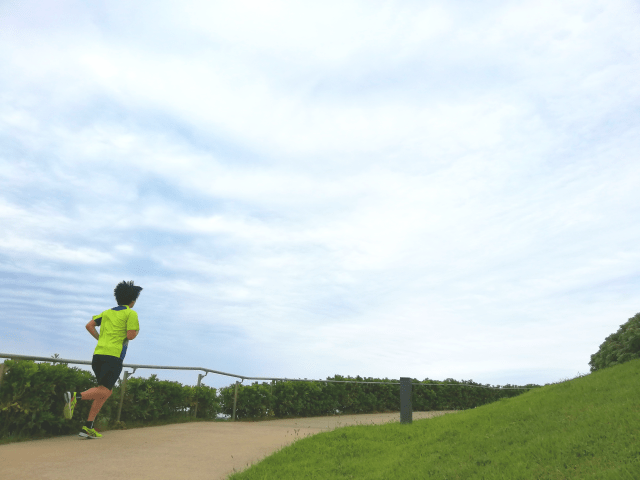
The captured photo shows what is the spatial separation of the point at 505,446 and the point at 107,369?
6661 mm

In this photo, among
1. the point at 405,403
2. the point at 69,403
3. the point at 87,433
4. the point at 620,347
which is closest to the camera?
the point at 69,403

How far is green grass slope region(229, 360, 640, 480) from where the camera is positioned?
6.01 meters

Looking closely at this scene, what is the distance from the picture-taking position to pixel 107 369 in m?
8.48

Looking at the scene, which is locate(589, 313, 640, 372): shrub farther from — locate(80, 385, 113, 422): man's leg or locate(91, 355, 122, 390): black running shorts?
locate(80, 385, 113, 422): man's leg

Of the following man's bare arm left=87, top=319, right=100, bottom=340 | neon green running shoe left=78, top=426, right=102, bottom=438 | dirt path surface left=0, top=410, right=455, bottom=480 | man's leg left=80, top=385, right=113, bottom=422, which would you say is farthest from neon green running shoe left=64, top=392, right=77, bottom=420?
man's bare arm left=87, top=319, right=100, bottom=340

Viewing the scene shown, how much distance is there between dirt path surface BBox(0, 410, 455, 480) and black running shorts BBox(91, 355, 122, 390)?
0.99m

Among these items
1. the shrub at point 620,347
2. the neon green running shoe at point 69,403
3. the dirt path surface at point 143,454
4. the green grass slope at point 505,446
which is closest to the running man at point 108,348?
the neon green running shoe at point 69,403

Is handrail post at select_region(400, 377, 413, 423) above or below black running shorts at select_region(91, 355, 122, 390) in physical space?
below

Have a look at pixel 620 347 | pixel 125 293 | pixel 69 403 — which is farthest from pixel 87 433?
→ pixel 620 347

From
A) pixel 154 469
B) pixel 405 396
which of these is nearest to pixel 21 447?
pixel 154 469

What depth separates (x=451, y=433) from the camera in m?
8.62

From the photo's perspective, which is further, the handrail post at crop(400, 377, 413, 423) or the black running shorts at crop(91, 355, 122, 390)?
the handrail post at crop(400, 377, 413, 423)

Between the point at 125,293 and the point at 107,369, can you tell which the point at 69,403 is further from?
the point at 125,293

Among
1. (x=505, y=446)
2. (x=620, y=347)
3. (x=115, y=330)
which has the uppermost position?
(x=620, y=347)
